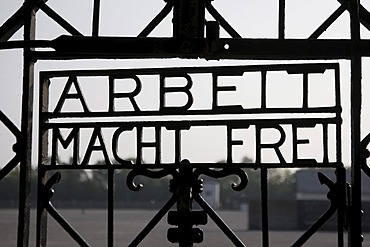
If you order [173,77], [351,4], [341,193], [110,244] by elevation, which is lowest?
[110,244]

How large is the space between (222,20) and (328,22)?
2.57 ft

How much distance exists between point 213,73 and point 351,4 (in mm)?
1116

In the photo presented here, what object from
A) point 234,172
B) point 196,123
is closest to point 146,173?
point 196,123

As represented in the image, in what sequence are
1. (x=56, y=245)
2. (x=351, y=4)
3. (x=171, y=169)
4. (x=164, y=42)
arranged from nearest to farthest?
1. (x=164, y=42)
2. (x=351, y=4)
3. (x=171, y=169)
4. (x=56, y=245)

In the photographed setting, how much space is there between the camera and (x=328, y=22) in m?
5.51

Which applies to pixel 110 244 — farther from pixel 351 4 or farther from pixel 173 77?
pixel 351 4

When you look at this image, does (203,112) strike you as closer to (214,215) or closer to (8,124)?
(214,215)

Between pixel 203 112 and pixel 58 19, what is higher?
pixel 58 19

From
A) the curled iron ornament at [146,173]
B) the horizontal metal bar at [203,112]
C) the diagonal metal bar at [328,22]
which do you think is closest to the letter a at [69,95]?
the horizontal metal bar at [203,112]

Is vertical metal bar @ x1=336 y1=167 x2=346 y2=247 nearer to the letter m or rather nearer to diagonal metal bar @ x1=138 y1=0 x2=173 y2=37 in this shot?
diagonal metal bar @ x1=138 y1=0 x2=173 y2=37

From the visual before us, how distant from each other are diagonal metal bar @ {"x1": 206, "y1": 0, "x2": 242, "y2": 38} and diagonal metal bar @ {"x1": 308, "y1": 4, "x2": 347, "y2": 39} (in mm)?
572

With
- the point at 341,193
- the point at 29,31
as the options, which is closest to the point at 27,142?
the point at 29,31

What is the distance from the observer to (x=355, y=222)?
5.04 meters

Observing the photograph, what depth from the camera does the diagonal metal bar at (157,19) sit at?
5.50 metres
